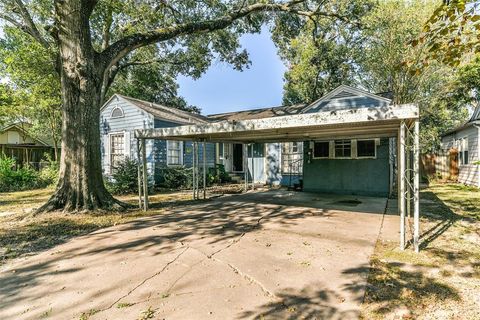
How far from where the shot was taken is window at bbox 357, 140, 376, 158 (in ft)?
34.4

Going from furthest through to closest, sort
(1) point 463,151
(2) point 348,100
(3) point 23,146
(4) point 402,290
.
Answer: (3) point 23,146, (1) point 463,151, (2) point 348,100, (4) point 402,290

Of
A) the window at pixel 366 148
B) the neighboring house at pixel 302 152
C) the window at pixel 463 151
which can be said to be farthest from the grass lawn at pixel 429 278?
the window at pixel 463 151

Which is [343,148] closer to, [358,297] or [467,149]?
[467,149]

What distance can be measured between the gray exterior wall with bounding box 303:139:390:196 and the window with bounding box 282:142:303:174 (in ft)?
4.13

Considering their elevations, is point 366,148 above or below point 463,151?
above

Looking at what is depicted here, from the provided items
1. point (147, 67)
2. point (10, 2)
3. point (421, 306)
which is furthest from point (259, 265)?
Answer: point (147, 67)

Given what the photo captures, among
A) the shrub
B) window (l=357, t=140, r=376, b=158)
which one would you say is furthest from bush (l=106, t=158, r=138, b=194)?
window (l=357, t=140, r=376, b=158)

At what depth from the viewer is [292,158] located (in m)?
13.3

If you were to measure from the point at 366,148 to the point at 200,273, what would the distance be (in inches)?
363

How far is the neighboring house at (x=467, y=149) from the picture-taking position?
12344mm

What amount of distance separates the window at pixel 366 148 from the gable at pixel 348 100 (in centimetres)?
154

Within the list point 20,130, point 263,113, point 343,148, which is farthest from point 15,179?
point 343,148

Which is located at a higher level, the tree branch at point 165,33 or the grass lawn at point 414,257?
the tree branch at point 165,33

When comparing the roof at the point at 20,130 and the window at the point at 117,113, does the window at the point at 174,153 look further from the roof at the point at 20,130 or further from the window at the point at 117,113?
the roof at the point at 20,130
